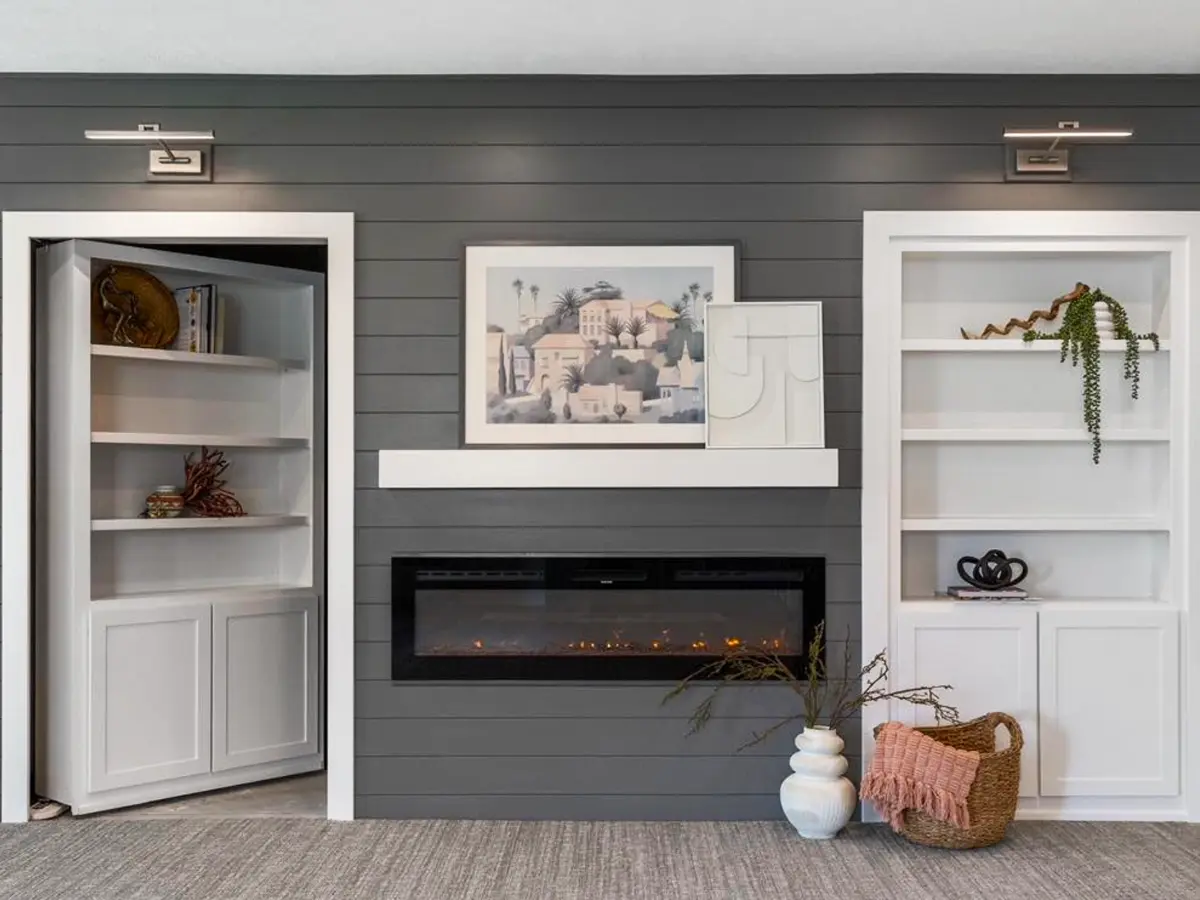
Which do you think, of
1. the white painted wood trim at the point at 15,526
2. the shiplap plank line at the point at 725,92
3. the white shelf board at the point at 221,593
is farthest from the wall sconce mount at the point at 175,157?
the white shelf board at the point at 221,593

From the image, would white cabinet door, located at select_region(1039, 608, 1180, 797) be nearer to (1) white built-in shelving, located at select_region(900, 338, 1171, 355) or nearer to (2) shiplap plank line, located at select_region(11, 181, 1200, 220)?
(1) white built-in shelving, located at select_region(900, 338, 1171, 355)

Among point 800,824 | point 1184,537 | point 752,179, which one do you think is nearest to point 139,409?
point 752,179

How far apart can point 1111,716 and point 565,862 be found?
6.58 ft

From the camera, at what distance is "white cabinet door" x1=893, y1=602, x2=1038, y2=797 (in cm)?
396

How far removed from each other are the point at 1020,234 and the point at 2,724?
400 cm

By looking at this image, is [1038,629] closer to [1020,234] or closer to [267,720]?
[1020,234]

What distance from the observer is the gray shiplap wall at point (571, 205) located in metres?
3.97

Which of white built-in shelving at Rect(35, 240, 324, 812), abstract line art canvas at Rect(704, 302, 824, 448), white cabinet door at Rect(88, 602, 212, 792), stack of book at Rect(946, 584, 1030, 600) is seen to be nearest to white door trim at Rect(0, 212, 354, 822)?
white built-in shelving at Rect(35, 240, 324, 812)

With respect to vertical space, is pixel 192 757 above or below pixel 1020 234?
below

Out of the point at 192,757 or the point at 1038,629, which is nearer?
the point at 1038,629

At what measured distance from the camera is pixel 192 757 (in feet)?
14.1

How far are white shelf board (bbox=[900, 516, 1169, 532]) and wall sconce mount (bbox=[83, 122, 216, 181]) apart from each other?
279 cm

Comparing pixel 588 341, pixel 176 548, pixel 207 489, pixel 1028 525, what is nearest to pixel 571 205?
pixel 588 341

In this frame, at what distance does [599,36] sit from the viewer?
11.9 feet
